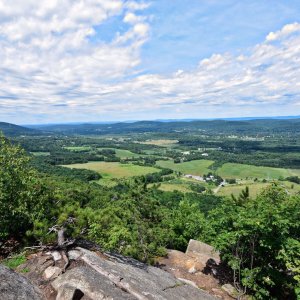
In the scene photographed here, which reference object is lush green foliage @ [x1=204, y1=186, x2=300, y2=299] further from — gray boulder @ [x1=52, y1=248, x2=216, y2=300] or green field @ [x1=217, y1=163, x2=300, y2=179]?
green field @ [x1=217, y1=163, x2=300, y2=179]

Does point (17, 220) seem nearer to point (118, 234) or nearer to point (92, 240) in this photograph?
point (92, 240)

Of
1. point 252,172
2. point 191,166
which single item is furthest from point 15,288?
point 191,166

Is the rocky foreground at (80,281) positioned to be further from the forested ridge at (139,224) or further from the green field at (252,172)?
the green field at (252,172)

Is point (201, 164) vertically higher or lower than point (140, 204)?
lower

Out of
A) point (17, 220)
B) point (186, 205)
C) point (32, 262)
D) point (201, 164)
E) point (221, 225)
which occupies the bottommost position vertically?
point (201, 164)

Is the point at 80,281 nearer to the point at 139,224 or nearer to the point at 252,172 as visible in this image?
the point at 139,224

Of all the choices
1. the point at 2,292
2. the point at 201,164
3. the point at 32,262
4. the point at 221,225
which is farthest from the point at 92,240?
the point at 201,164

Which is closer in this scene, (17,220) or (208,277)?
(17,220)

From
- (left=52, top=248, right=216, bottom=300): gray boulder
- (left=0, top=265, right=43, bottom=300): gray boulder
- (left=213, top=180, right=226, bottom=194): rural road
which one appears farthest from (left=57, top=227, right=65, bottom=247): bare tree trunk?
(left=213, top=180, right=226, bottom=194): rural road

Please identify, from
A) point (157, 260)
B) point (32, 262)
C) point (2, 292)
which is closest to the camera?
point (2, 292)
